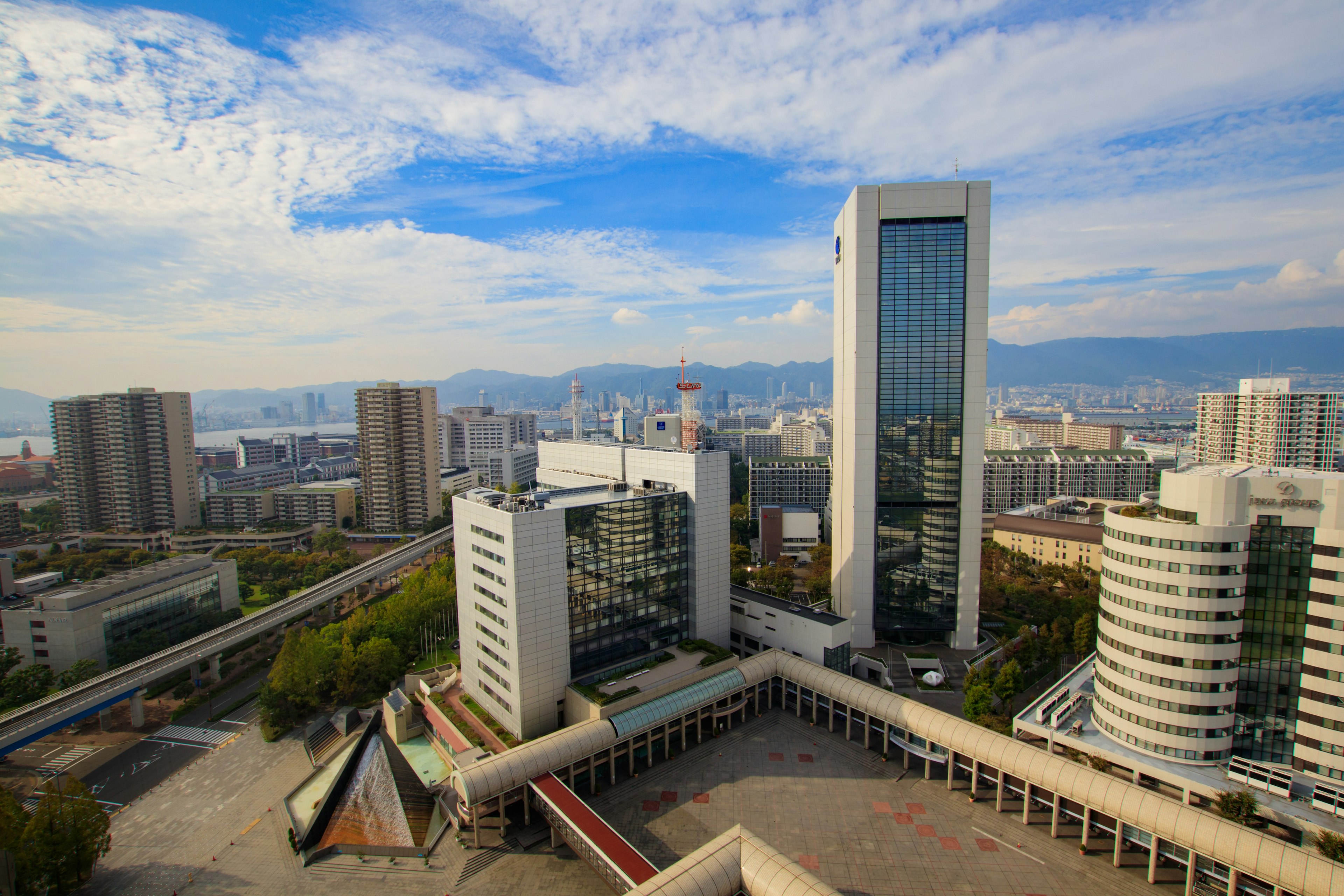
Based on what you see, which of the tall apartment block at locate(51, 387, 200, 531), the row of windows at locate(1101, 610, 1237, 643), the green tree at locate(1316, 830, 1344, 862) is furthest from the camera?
the tall apartment block at locate(51, 387, 200, 531)

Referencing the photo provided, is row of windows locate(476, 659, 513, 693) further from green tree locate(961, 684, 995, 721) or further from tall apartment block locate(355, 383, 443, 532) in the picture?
tall apartment block locate(355, 383, 443, 532)

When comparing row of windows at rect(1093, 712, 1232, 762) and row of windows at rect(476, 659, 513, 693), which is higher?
row of windows at rect(476, 659, 513, 693)

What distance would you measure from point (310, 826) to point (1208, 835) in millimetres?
36863

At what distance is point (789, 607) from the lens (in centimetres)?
4056

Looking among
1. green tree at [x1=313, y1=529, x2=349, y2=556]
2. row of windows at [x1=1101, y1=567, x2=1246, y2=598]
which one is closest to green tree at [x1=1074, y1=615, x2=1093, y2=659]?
row of windows at [x1=1101, y1=567, x2=1246, y2=598]

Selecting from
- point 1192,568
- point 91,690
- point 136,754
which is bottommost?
point 136,754

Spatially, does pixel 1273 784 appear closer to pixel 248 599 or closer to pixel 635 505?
pixel 635 505

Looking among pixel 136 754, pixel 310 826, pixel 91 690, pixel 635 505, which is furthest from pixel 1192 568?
pixel 91 690

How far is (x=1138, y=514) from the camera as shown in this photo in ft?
89.6

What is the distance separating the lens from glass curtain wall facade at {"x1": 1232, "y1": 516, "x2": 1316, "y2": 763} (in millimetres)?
24031

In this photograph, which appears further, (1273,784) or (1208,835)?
(1273,784)

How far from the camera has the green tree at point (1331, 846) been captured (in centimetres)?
1923

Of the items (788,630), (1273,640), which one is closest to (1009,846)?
(1273,640)

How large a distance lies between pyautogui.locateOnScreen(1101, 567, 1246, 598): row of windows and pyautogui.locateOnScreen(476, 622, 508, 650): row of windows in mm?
30264
